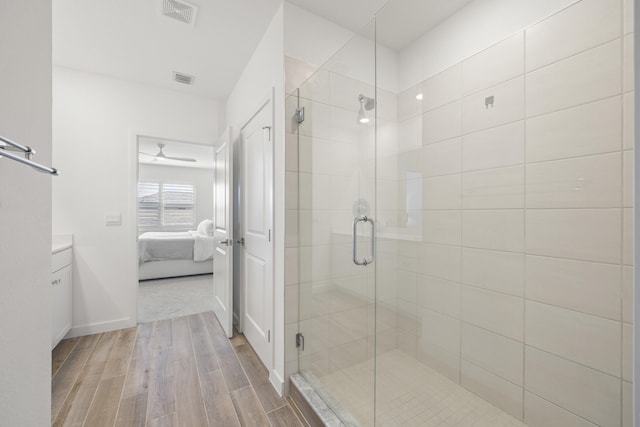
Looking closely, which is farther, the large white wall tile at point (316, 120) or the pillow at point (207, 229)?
the pillow at point (207, 229)

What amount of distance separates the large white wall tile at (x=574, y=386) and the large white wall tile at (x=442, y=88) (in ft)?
4.77

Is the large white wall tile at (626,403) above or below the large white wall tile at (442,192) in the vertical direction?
below

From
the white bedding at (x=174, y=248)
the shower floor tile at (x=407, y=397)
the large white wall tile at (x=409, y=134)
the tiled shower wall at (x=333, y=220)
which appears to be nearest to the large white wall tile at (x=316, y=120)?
the tiled shower wall at (x=333, y=220)

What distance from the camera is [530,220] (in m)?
1.31

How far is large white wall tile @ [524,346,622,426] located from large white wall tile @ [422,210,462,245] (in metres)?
0.65

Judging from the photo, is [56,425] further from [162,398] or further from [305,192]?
[305,192]

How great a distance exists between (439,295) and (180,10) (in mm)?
2572

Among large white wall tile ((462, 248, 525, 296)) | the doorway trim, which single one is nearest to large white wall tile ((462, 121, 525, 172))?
large white wall tile ((462, 248, 525, 296))

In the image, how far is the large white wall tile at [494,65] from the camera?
4.59 ft


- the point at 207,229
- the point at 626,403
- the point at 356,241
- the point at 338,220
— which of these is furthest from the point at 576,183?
the point at 207,229

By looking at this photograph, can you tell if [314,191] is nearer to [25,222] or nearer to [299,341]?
[299,341]

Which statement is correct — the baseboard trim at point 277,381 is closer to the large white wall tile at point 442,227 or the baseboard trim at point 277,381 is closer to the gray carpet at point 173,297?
the large white wall tile at point 442,227

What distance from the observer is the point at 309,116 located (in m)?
1.80

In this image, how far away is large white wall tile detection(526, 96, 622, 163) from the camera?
106 cm
